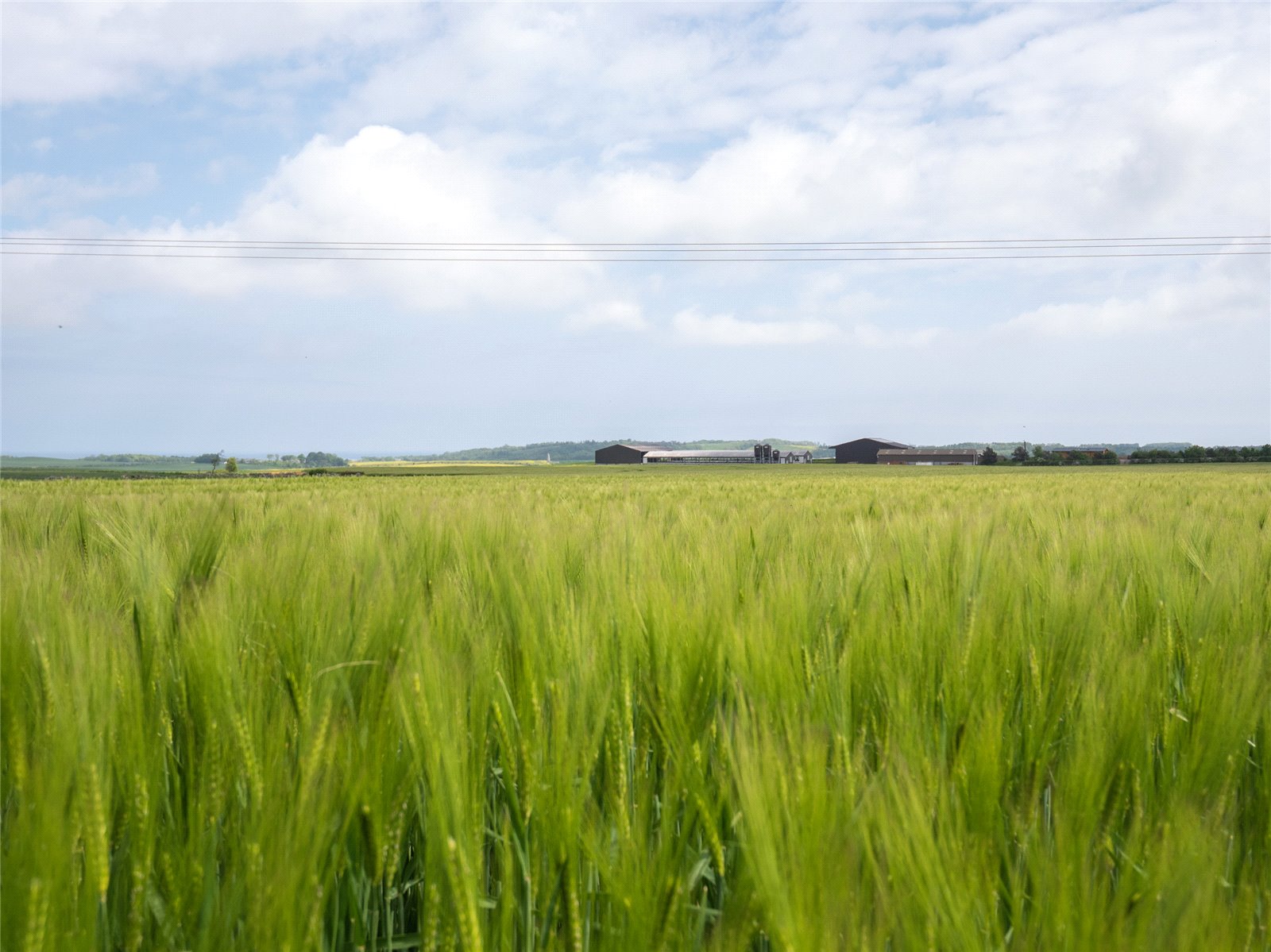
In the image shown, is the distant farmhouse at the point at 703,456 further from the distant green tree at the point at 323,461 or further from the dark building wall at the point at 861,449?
the distant green tree at the point at 323,461

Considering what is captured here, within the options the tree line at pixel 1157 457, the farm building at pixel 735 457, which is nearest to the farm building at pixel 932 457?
the farm building at pixel 735 457

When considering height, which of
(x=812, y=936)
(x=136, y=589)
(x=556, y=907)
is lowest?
(x=556, y=907)

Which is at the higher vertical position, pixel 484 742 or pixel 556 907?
pixel 484 742

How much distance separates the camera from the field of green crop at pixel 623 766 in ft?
2.19

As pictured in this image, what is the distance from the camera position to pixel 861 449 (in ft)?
355

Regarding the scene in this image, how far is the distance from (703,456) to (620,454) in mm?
19110

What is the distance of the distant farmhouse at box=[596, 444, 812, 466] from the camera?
95.4m

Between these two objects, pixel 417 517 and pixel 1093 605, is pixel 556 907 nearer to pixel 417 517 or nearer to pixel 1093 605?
pixel 1093 605

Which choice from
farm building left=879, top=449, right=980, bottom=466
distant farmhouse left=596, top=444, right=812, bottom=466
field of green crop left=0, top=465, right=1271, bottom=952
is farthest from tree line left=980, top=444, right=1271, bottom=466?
field of green crop left=0, top=465, right=1271, bottom=952

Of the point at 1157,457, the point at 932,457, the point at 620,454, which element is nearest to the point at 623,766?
the point at 1157,457

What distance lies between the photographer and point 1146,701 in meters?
1.06

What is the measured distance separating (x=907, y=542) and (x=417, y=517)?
1901 millimetres

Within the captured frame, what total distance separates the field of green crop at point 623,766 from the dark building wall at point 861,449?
107524 mm

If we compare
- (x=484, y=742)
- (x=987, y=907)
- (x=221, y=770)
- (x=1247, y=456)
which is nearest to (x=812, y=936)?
(x=987, y=907)
